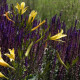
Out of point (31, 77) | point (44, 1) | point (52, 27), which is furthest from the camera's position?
point (44, 1)

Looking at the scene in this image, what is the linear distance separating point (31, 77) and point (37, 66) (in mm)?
377

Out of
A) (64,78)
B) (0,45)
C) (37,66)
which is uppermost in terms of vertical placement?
(0,45)

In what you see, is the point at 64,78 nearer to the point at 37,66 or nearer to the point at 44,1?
the point at 37,66

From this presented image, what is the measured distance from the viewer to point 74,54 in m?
2.07

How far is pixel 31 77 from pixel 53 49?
780mm

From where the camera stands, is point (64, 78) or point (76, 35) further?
point (76, 35)

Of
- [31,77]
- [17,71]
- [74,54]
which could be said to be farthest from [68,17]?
[17,71]

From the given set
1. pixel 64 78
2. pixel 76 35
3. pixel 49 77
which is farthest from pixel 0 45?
pixel 76 35

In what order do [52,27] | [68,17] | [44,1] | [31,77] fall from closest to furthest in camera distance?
1. [31,77]
2. [52,27]
3. [68,17]
4. [44,1]

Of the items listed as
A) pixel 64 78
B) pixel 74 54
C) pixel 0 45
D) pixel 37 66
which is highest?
pixel 0 45

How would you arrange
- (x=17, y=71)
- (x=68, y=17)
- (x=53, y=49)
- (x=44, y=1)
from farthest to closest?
(x=44, y=1)
(x=68, y=17)
(x=53, y=49)
(x=17, y=71)

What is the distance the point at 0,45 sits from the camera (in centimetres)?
211

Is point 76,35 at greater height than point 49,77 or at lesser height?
greater

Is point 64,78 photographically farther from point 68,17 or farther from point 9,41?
point 68,17
